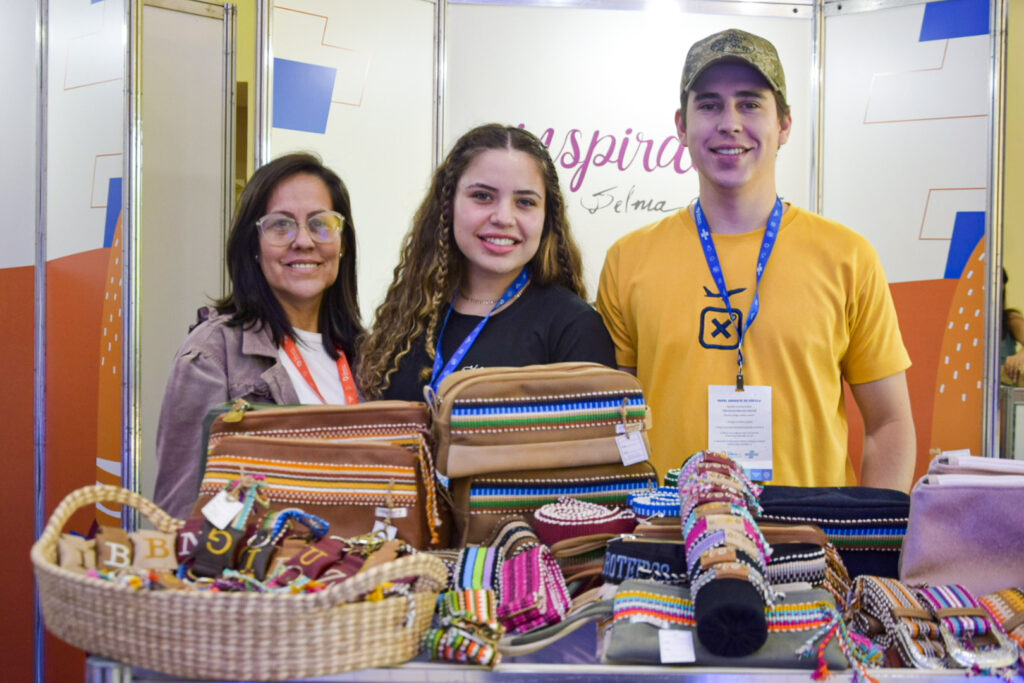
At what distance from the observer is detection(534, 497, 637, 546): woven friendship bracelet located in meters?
1.46

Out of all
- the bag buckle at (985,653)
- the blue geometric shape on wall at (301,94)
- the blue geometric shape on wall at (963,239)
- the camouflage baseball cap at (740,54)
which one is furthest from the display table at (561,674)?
the blue geometric shape on wall at (963,239)

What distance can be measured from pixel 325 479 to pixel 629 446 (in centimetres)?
56

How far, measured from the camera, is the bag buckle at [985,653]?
1133 millimetres

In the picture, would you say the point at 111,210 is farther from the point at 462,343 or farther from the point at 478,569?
the point at 478,569

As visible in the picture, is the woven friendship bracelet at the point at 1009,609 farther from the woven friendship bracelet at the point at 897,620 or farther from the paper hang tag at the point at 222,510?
the paper hang tag at the point at 222,510

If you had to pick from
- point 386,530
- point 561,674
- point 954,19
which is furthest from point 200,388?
point 954,19

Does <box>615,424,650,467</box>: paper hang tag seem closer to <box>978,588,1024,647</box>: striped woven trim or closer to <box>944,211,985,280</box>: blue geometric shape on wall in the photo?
<box>978,588,1024,647</box>: striped woven trim

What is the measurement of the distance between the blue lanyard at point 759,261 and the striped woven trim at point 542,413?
0.59 meters

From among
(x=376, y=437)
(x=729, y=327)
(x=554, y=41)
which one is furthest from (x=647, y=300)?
(x=554, y=41)

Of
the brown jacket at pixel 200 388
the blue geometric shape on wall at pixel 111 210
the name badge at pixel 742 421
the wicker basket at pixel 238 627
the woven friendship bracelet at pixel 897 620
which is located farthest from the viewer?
the blue geometric shape on wall at pixel 111 210

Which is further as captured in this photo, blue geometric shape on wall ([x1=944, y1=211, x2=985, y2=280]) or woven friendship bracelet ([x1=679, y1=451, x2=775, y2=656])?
blue geometric shape on wall ([x1=944, y1=211, x2=985, y2=280])

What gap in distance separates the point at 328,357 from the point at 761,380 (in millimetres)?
1135

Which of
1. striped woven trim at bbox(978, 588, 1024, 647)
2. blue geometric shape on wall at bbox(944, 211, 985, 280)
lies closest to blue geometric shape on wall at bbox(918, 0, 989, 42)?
blue geometric shape on wall at bbox(944, 211, 985, 280)

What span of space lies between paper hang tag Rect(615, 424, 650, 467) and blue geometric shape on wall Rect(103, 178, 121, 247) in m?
2.55
